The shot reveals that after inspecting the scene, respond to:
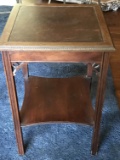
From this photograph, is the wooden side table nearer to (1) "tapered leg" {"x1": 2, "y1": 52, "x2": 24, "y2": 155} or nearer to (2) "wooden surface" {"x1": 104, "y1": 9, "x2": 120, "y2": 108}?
(1) "tapered leg" {"x1": 2, "y1": 52, "x2": 24, "y2": 155}

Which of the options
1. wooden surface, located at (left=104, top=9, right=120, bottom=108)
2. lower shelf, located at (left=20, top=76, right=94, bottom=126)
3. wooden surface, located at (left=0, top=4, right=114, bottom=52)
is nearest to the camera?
wooden surface, located at (left=0, top=4, right=114, bottom=52)

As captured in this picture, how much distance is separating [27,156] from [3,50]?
58 centimetres

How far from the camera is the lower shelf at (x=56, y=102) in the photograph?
1019 mm

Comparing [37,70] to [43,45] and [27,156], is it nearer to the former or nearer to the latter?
[27,156]

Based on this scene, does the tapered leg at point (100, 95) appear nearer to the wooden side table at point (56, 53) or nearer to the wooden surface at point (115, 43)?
the wooden side table at point (56, 53)

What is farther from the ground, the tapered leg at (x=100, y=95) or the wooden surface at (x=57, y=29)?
the wooden surface at (x=57, y=29)

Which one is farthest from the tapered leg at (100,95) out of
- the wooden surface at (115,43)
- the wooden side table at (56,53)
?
the wooden surface at (115,43)

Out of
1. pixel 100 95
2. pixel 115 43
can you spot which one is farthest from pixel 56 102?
pixel 115 43

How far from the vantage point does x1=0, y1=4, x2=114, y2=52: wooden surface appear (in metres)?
0.75

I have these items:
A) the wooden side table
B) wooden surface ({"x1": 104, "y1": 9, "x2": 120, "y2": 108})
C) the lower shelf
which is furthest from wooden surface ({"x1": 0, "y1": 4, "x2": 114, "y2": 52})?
wooden surface ({"x1": 104, "y1": 9, "x2": 120, "y2": 108})

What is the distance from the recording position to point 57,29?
2.87 ft

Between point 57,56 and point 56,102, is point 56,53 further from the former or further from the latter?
point 56,102

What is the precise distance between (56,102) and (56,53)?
0.39 m

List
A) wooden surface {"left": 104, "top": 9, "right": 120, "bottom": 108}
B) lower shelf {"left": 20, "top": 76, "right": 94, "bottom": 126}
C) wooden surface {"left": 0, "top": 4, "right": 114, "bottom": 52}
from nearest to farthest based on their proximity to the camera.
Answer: wooden surface {"left": 0, "top": 4, "right": 114, "bottom": 52}, lower shelf {"left": 20, "top": 76, "right": 94, "bottom": 126}, wooden surface {"left": 104, "top": 9, "right": 120, "bottom": 108}
